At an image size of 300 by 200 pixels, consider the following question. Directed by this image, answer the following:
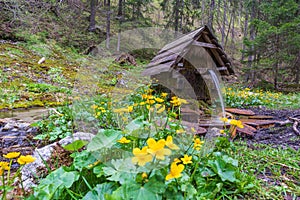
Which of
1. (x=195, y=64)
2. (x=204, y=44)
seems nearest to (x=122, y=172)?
(x=204, y=44)

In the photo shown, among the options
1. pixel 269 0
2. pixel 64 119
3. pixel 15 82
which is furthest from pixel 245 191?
pixel 269 0

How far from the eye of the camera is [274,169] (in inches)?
53.0

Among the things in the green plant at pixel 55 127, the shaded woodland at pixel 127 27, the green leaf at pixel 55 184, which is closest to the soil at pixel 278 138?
the green leaf at pixel 55 184

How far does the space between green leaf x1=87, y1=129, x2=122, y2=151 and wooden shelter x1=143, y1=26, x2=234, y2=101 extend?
67.7 inches

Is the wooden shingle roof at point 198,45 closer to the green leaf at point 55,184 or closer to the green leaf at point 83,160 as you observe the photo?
the green leaf at point 83,160

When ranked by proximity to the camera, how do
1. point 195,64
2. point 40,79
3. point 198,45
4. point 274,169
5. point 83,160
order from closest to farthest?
point 83,160
point 274,169
point 198,45
point 195,64
point 40,79

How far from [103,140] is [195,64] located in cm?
246

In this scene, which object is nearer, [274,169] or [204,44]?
[274,169]

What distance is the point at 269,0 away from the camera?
1223cm

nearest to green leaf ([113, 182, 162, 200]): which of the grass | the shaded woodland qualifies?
the grass

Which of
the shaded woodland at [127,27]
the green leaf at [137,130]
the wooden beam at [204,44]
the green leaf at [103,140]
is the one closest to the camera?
the green leaf at [103,140]

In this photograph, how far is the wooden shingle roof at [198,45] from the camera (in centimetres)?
263

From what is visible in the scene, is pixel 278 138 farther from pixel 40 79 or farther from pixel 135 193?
pixel 40 79

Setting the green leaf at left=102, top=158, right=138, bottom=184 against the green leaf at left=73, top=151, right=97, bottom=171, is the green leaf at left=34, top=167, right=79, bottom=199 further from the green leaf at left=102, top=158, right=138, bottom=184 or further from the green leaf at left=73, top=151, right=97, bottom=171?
the green leaf at left=102, top=158, right=138, bottom=184
